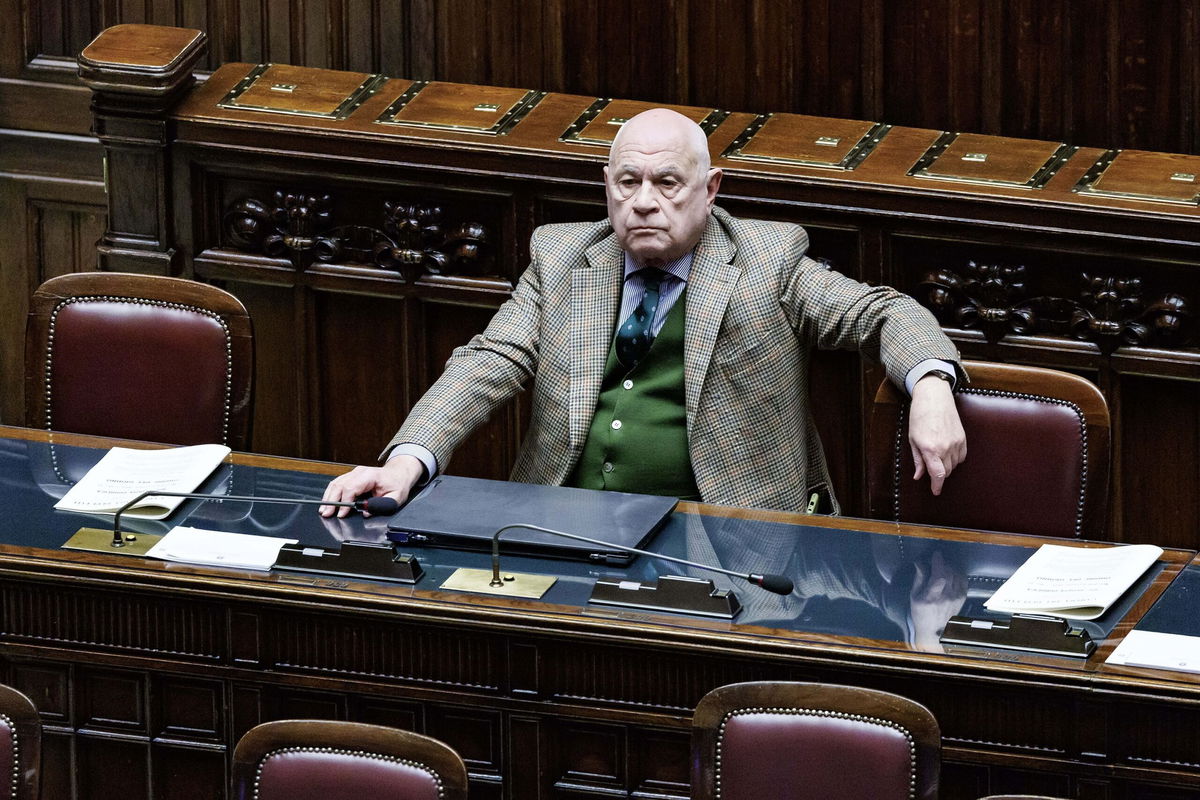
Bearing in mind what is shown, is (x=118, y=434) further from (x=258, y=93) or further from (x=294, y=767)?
(x=294, y=767)

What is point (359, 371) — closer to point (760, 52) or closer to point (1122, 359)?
point (760, 52)

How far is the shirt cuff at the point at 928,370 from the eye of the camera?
3922mm

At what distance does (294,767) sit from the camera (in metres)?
2.83

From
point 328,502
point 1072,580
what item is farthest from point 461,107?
point 1072,580

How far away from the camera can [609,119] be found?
5.27 m

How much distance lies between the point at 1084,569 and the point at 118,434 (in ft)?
6.73

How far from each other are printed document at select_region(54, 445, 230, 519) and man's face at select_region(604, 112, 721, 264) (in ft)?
2.97

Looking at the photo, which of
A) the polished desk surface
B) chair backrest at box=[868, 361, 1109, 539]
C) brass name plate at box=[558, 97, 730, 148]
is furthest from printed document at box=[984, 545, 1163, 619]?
brass name plate at box=[558, 97, 730, 148]

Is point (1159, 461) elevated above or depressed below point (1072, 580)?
below

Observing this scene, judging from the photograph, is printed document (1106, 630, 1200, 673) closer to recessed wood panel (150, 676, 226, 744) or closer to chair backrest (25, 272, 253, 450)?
recessed wood panel (150, 676, 226, 744)

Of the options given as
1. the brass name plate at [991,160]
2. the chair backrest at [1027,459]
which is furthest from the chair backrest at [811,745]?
the brass name plate at [991,160]

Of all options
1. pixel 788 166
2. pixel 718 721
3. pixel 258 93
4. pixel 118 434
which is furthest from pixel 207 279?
pixel 718 721

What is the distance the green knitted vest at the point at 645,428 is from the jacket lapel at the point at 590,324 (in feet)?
0.11

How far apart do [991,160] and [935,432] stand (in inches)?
53.0
